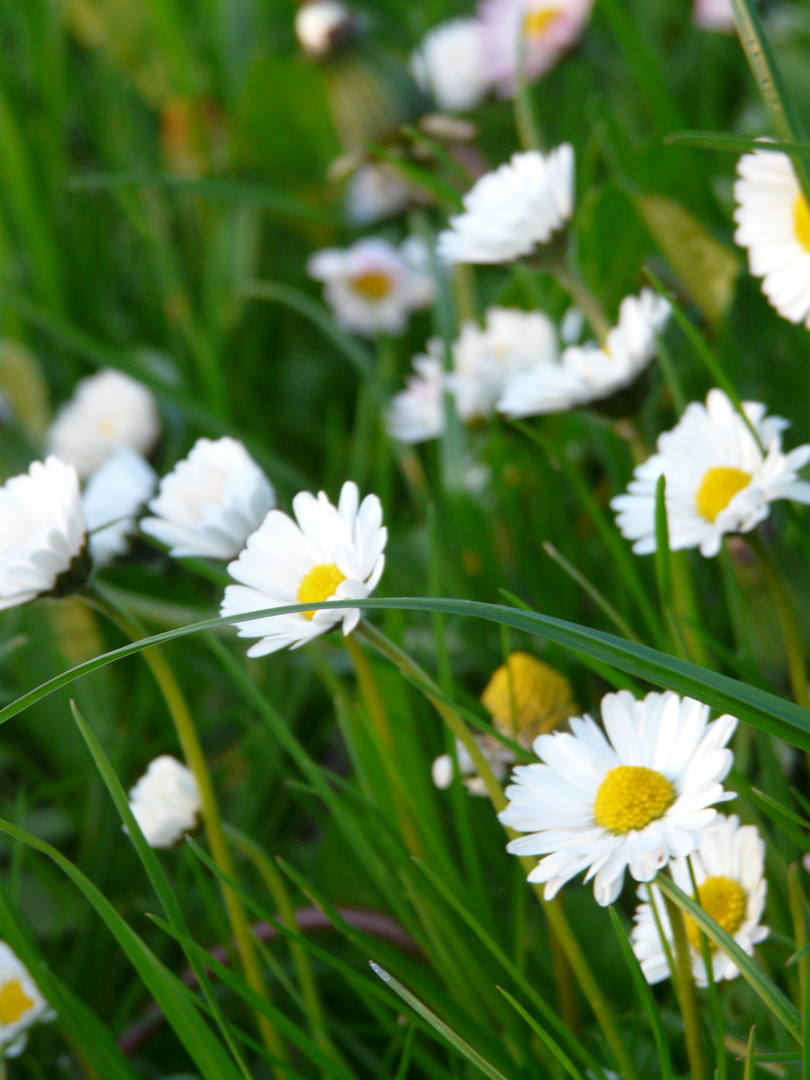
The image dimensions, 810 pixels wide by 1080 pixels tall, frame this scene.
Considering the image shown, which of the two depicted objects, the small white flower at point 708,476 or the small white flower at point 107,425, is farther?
the small white flower at point 107,425

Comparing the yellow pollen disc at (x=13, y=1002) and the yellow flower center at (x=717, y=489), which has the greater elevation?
the yellow flower center at (x=717, y=489)

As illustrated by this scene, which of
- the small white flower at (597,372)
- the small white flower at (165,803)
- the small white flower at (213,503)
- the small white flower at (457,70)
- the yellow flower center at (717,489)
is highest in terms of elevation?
the small white flower at (457,70)

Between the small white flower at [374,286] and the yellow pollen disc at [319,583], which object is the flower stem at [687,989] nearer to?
the yellow pollen disc at [319,583]

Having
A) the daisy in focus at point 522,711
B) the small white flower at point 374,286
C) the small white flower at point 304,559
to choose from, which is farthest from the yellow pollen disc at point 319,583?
the small white flower at point 374,286

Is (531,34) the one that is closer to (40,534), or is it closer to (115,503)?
(115,503)

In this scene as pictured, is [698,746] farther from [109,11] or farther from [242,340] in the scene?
[109,11]

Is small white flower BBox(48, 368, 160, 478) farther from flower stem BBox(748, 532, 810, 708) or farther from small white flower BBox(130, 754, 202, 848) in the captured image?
flower stem BBox(748, 532, 810, 708)
